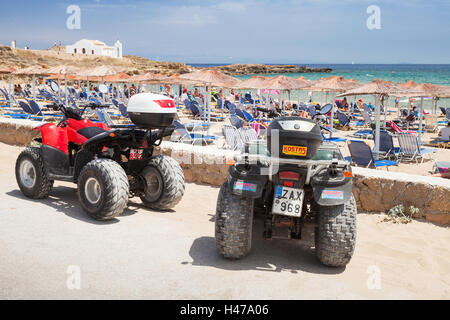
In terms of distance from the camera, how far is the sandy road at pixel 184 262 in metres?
2.83

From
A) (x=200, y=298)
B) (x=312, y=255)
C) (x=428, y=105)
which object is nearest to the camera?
(x=200, y=298)

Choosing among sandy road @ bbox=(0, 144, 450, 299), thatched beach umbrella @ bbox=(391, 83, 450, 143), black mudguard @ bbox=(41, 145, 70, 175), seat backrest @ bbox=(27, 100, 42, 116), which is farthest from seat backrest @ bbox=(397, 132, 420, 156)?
seat backrest @ bbox=(27, 100, 42, 116)

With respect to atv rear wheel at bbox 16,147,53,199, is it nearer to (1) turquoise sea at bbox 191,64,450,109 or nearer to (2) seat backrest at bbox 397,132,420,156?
(2) seat backrest at bbox 397,132,420,156

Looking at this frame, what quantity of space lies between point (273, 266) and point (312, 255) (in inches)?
18.7

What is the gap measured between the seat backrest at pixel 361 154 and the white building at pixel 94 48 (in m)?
72.8

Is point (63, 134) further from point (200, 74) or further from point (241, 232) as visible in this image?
point (200, 74)

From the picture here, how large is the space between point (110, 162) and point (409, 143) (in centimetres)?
690

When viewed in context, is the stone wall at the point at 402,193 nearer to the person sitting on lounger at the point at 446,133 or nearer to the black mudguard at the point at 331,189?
the black mudguard at the point at 331,189

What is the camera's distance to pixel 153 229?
13.5 feet

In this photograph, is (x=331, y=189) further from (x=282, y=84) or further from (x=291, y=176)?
(x=282, y=84)

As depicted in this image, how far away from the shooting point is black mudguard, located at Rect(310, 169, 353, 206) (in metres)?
3.06

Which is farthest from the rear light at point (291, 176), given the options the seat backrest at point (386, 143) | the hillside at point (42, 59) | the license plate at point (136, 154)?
the hillside at point (42, 59)

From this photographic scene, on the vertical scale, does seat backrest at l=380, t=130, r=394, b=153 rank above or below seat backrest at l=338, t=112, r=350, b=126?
below

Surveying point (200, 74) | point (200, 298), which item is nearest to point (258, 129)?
point (200, 74)
